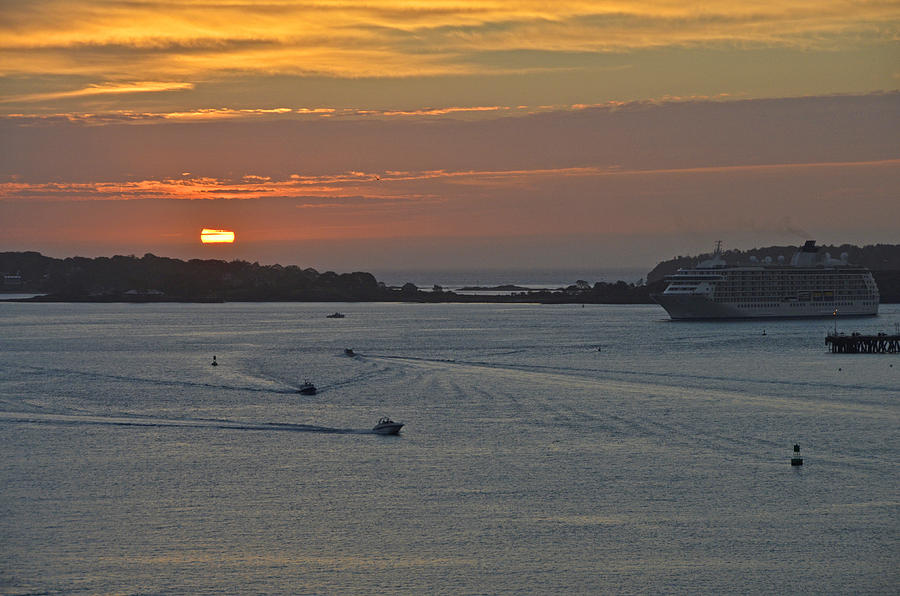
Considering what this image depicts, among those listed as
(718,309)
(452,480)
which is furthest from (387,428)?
(718,309)

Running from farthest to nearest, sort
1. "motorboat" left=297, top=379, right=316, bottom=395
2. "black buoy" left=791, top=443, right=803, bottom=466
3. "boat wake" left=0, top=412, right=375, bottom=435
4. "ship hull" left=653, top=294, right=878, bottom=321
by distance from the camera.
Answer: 1. "ship hull" left=653, top=294, right=878, bottom=321
2. "motorboat" left=297, top=379, right=316, bottom=395
3. "boat wake" left=0, top=412, right=375, bottom=435
4. "black buoy" left=791, top=443, right=803, bottom=466

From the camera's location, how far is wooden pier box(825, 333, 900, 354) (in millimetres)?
106125

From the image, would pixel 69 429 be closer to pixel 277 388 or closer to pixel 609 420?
pixel 277 388

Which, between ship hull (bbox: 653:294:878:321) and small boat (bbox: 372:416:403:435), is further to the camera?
ship hull (bbox: 653:294:878:321)

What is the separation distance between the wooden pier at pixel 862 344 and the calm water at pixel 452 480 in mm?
19395

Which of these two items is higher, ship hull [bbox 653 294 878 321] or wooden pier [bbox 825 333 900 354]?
ship hull [bbox 653 294 878 321]

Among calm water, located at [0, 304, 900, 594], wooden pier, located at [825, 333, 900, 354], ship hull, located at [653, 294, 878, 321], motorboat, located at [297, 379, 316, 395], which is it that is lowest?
calm water, located at [0, 304, 900, 594]

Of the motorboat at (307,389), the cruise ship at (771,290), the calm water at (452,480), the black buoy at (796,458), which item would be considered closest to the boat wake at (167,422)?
the calm water at (452,480)

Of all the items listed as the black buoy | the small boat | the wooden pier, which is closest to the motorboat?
the small boat

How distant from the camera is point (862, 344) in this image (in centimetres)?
10825

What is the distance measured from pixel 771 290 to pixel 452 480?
139 metres

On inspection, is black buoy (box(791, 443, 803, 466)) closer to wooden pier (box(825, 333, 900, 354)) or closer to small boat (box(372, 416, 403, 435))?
small boat (box(372, 416, 403, 435))

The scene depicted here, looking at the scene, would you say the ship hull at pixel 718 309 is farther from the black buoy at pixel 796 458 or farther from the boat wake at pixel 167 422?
the black buoy at pixel 796 458

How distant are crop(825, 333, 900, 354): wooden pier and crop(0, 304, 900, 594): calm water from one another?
19.4 metres
